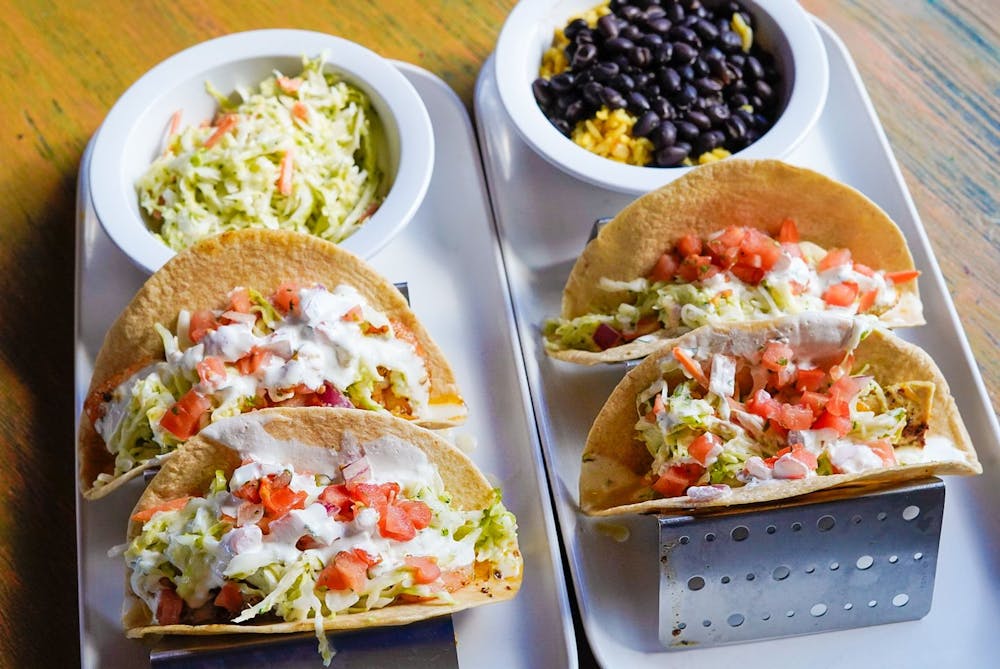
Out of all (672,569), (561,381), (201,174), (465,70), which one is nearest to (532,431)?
(561,381)

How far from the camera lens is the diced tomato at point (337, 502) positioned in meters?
2.31

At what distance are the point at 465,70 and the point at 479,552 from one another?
1690 millimetres

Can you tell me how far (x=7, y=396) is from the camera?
290cm

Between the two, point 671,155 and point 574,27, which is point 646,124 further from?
point 574,27

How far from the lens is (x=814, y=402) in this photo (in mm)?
2436

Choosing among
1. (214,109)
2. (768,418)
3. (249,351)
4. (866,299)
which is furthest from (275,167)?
(866,299)

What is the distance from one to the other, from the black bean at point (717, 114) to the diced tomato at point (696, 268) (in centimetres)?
52

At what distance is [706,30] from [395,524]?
69.2 inches

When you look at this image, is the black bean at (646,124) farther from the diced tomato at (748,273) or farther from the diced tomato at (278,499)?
the diced tomato at (278,499)

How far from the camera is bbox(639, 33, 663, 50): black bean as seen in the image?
3.14 metres

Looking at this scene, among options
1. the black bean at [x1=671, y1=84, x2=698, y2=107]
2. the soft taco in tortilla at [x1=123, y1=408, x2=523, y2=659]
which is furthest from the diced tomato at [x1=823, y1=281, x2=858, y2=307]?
the soft taco in tortilla at [x1=123, y1=408, x2=523, y2=659]

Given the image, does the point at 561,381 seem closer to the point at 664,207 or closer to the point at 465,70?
the point at 664,207

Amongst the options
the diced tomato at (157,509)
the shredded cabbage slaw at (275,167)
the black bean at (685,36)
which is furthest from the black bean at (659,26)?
the diced tomato at (157,509)

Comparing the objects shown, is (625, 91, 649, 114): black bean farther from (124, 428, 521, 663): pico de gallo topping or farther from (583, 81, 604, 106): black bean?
(124, 428, 521, 663): pico de gallo topping
